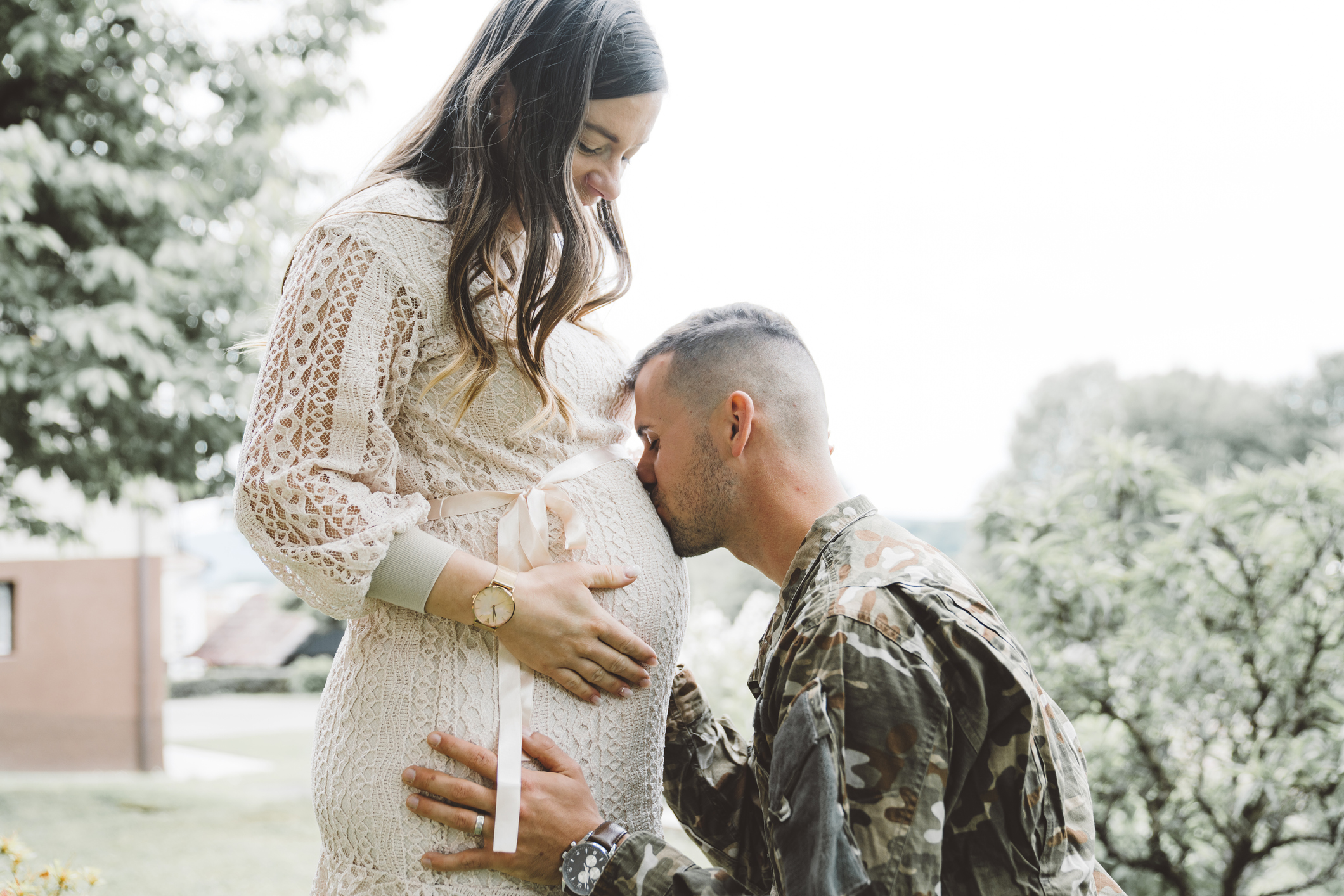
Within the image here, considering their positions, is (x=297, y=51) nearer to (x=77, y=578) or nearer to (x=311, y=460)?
(x=311, y=460)

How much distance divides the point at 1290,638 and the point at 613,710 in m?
3.19

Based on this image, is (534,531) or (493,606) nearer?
(493,606)

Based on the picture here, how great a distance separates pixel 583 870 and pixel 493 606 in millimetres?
407

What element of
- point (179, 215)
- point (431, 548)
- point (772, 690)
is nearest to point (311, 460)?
point (431, 548)

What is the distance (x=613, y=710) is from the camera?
5.26 feet

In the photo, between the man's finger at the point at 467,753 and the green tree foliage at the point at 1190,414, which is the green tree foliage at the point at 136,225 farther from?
the green tree foliage at the point at 1190,414

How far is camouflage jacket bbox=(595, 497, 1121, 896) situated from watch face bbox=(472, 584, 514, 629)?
38 centimetres

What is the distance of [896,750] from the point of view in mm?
1222

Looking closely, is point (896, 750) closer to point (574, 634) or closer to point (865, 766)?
point (865, 766)

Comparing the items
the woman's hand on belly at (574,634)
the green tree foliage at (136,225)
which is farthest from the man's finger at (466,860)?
the green tree foliage at (136,225)

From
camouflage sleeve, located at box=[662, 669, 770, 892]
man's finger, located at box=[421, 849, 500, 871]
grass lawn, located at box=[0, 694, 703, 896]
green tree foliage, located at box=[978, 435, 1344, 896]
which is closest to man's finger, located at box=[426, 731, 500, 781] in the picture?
man's finger, located at box=[421, 849, 500, 871]

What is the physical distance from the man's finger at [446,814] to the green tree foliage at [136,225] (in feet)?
12.4

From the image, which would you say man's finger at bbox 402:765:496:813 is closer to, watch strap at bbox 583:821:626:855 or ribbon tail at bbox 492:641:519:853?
ribbon tail at bbox 492:641:519:853

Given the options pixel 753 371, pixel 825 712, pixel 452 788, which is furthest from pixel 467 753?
pixel 753 371
